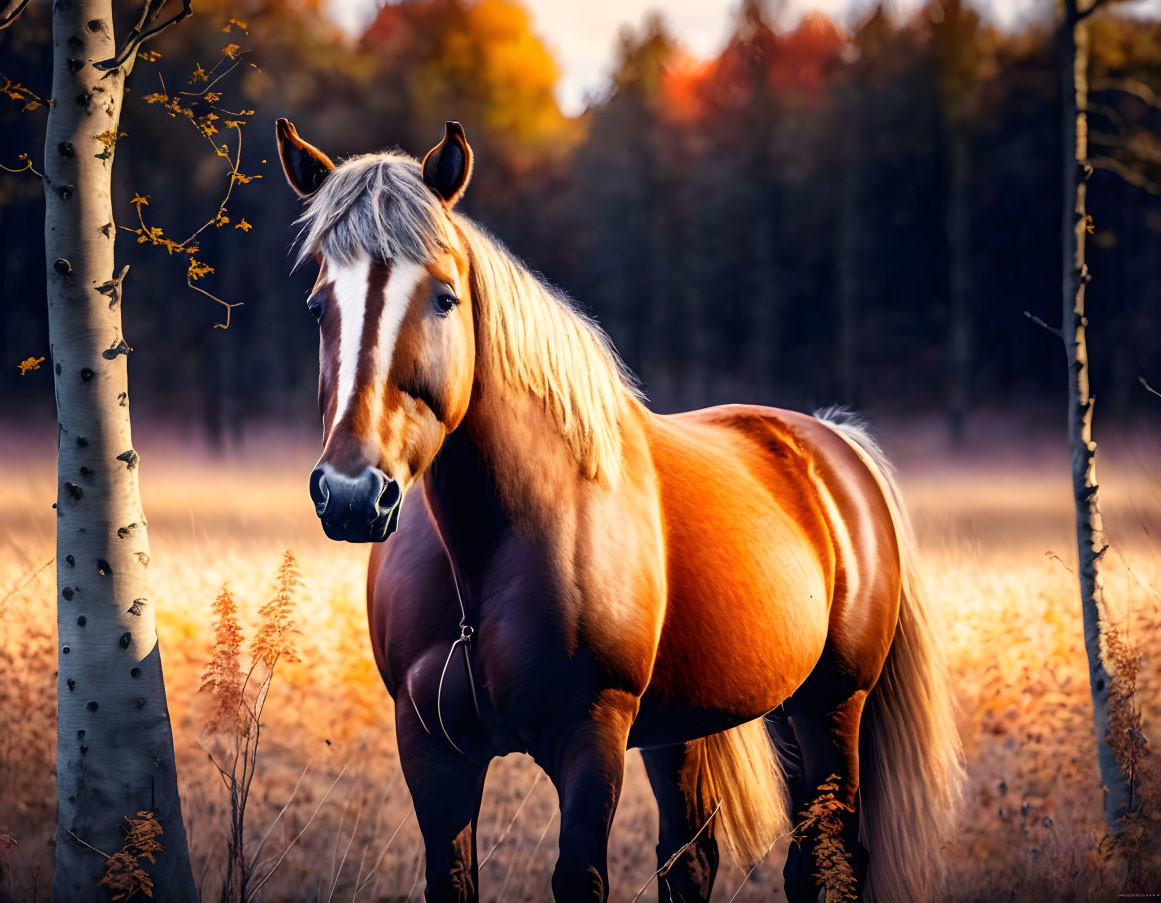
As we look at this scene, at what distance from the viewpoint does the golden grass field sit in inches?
183

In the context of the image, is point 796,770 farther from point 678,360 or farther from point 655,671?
point 678,360

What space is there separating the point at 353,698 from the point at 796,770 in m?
3.16

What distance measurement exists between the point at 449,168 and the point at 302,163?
472 mm

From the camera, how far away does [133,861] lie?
3.07m

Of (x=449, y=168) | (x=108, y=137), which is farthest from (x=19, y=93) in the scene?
(x=449, y=168)

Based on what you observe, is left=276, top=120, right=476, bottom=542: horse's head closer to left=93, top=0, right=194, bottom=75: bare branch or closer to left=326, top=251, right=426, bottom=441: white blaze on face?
left=326, top=251, right=426, bottom=441: white blaze on face

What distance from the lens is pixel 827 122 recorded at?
17.8 metres

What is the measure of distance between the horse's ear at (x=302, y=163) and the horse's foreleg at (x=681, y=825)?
8.24 feet

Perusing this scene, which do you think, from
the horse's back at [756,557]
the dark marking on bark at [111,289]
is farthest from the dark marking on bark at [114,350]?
the horse's back at [756,557]

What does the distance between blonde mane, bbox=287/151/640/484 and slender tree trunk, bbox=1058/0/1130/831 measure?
263cm

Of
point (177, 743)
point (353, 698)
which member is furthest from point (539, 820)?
point (177, 743)

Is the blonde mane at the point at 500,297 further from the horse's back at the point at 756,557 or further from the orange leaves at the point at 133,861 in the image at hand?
the orange leaves at the point at 133,861

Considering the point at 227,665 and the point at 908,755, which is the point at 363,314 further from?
the point at 908,755

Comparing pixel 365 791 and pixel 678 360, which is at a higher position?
pixel 678 360
